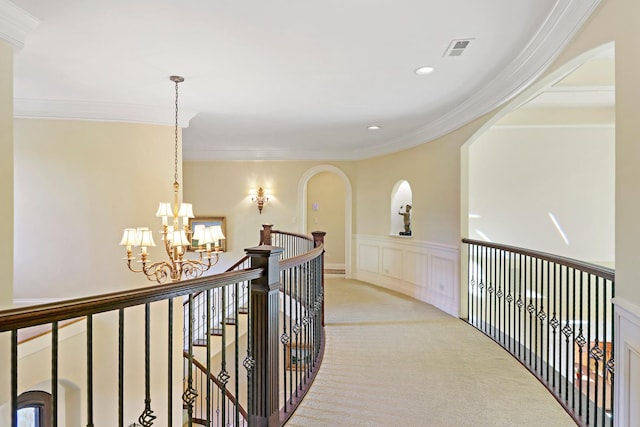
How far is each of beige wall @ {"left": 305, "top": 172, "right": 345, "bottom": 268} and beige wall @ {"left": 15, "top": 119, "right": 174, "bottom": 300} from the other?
5.09m

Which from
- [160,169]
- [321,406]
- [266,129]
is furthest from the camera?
[266,129]

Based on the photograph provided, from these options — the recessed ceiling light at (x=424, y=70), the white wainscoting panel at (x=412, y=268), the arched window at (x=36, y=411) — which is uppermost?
the recessed ceiling light at (x=424, y=70)

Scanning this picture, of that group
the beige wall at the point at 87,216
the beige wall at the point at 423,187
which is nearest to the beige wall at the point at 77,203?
the beige wall at the point at 87,216

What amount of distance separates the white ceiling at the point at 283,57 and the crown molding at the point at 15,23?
1 cm

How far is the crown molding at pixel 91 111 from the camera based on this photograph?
13.5 ft

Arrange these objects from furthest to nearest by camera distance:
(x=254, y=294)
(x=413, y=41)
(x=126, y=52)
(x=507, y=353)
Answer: (x=507, y=353) < (x=126, y=52) < (x=413, y=41) < (x=254, y=294)

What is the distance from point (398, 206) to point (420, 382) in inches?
178

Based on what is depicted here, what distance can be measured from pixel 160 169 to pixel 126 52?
1885mm

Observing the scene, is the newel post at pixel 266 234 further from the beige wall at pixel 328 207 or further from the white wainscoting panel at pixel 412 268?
the beige wall at pixel 328 207

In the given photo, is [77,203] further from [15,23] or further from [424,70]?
[424,70]

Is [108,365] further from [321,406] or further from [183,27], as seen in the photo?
[183,27]

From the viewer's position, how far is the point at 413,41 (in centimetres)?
274

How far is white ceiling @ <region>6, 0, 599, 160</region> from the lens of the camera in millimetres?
2330

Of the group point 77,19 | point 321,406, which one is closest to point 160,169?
point 77,19
